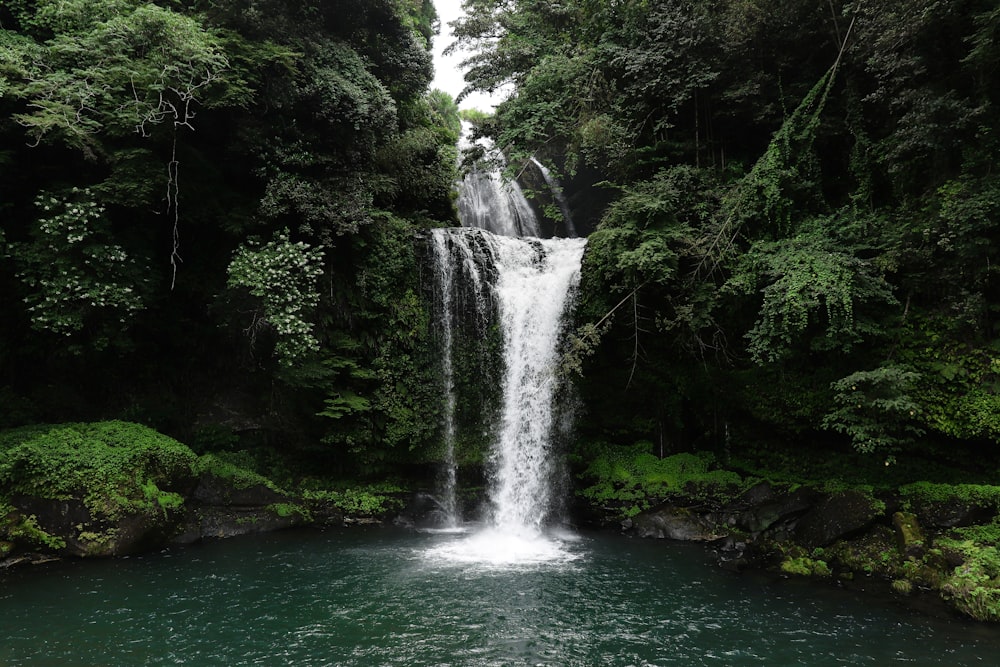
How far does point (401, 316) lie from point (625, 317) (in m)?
5.37

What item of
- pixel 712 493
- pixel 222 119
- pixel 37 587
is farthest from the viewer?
pixel 222 119

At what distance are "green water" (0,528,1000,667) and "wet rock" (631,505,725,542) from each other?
1073mm

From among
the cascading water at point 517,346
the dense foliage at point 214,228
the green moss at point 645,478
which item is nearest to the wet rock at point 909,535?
the green moss at point 645,478

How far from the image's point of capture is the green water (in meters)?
6.34

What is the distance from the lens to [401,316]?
13.3 m

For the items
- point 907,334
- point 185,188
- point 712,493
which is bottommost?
point 712,493

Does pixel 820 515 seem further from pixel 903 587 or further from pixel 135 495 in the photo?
pixel 135 495

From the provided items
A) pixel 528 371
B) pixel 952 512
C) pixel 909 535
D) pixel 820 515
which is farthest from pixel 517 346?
pixel 952 512

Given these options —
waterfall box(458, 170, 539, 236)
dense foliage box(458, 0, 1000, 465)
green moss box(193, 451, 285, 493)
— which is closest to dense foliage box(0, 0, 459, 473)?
green moss box(193, 451, 285, 493)

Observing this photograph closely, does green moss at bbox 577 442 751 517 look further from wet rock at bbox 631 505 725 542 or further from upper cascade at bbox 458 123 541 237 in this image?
upper cascade at bbox 458 123 541 237

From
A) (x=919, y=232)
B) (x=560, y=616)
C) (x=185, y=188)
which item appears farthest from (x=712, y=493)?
(x=185, y=188)

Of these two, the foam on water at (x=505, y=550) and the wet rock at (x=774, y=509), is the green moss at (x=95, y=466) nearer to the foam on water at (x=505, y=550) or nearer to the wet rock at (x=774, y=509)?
the foam on water at (x=505, y=550)

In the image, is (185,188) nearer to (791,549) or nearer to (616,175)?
(616,175)

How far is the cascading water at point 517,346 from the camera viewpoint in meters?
12.6
